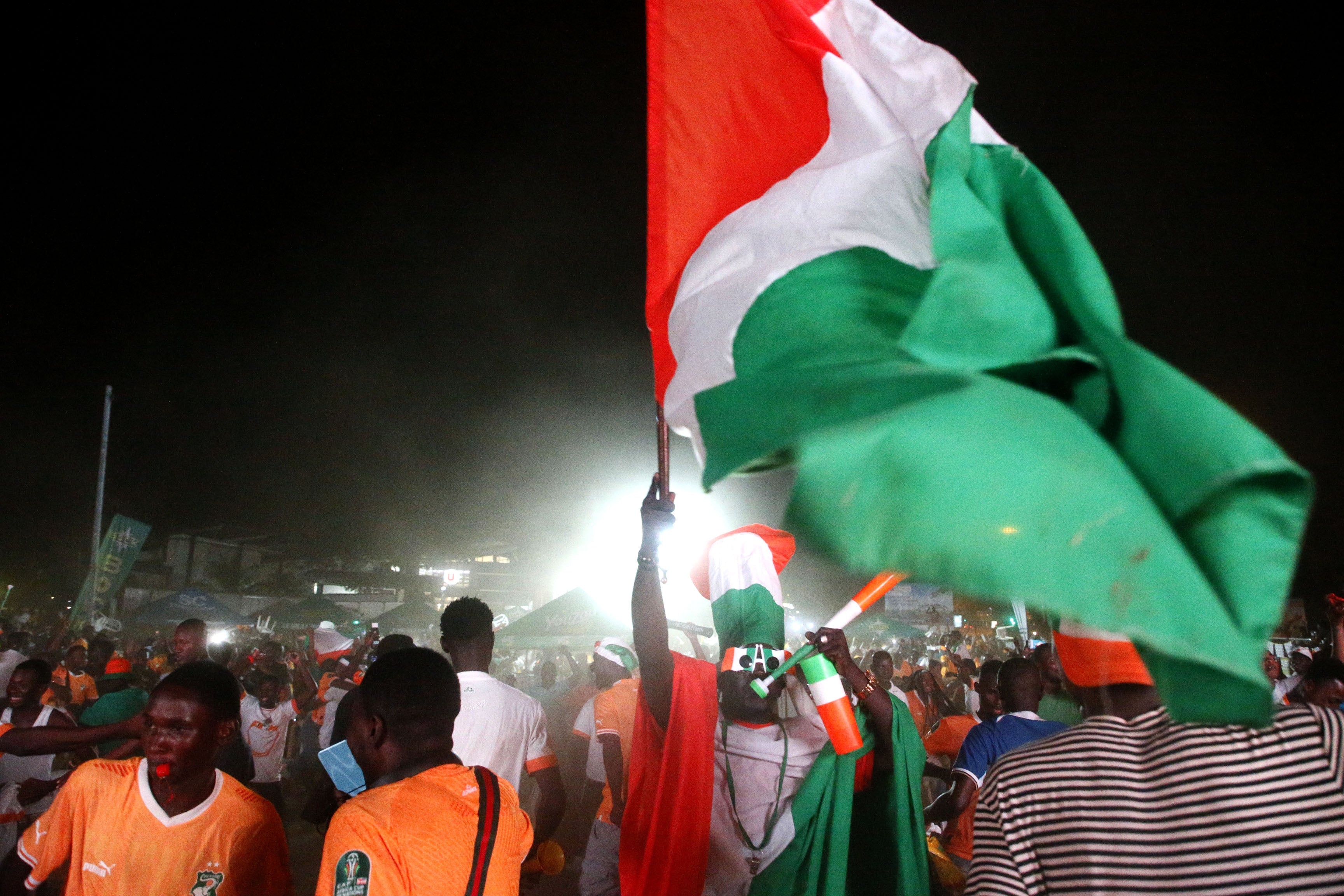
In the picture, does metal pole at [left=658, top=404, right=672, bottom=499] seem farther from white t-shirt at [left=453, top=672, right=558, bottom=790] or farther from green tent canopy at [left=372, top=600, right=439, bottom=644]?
green tent canopy at [left=372, top=600, right=439, bottom=644]

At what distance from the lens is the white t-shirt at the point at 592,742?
261 inches

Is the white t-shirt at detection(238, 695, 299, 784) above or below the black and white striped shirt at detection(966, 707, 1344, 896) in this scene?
below

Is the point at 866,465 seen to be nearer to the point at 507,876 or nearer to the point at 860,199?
the point at 860,199

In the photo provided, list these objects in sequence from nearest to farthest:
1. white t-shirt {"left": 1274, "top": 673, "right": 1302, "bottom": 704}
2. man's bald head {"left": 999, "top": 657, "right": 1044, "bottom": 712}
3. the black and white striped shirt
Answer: the black and white striped shirt, man's bald head {"left": 999, "top": 657, "right": 1044, "bottom": 712}, white t-shirt {"left": 1274, "top": 673, "right": 1302, "bottom": 704}

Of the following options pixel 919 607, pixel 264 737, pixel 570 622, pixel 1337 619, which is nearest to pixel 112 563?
pixel 570 622

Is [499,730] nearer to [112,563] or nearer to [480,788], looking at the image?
[480,788]

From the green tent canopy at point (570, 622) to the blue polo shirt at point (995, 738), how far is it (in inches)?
493

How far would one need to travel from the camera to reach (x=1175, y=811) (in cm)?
149

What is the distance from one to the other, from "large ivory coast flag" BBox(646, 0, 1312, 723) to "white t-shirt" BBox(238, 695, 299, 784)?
24.9ft

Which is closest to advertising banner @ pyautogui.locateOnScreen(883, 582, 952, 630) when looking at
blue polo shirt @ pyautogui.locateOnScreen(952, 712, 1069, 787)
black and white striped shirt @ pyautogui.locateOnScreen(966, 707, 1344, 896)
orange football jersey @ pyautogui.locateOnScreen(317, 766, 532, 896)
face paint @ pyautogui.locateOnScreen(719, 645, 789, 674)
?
blue polo shirt @ pyautogui.locateOnScreen(952, 712, 1069, 787)

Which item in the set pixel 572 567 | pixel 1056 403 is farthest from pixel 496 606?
pixel 1056 403

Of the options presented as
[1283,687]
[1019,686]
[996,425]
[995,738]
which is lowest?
[1283,687]

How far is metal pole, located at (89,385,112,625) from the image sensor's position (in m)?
18.0

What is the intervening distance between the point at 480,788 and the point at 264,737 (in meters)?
6.69
